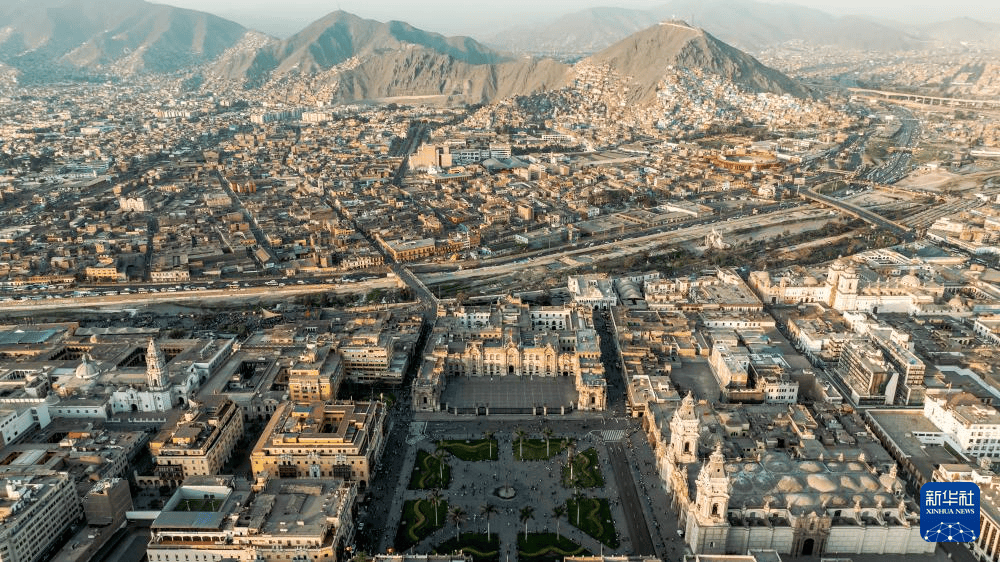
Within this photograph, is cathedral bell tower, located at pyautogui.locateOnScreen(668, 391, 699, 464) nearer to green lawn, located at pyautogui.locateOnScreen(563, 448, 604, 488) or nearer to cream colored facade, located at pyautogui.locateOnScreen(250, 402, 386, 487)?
green lawn, located at pyautogui.locateOnScreen(563, 448, 604, 488)

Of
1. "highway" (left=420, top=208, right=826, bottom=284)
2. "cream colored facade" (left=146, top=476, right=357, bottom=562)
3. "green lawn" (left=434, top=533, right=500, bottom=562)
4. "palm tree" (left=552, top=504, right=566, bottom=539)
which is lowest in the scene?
"green lawn" (left=434, top=533, right=500, bottom=562)

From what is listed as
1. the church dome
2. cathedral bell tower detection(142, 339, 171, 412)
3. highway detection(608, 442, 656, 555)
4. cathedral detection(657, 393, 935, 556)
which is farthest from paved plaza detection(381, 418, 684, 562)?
the church dome

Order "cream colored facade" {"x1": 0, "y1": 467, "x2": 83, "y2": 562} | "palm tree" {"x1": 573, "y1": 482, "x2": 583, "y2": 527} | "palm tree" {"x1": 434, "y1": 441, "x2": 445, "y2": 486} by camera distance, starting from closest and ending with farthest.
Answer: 1. "cream colored facade" {"x1": 0, "y1": 467, "x2": 83, "y2": 562}
2. "palm tree" {"x1": 573, "y1": 482, "x2": 583, "y2": 527}
3. "palm tree" {"x1": 434, "y1": 441, "x2": 445, "y2": 486}

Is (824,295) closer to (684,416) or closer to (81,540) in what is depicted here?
(684,416)

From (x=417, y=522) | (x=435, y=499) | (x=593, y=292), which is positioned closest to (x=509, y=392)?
(x=435, y=499)

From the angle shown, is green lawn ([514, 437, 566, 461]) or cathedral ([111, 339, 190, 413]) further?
cathedral ([111, 339, 190, 413])

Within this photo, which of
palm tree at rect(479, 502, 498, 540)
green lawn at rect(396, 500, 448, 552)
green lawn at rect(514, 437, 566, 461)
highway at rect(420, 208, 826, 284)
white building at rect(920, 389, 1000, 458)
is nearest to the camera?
green lawn at rect(396, 500, 448, 552)

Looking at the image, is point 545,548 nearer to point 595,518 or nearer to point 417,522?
point 595,518
